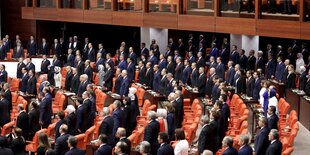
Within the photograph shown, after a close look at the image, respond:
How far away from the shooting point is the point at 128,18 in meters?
34.6

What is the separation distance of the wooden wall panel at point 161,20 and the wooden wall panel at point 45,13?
5.58 metres

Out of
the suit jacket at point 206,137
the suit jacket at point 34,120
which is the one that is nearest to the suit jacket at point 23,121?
the suit jacket at point 34,120

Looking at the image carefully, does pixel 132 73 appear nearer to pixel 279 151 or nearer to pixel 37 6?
pixel 37 6

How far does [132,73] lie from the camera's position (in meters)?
28.7

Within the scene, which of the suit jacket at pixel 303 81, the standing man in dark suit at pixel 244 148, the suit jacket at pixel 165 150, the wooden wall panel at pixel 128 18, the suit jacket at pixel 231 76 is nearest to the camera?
the suit jacket at pixel 165 150

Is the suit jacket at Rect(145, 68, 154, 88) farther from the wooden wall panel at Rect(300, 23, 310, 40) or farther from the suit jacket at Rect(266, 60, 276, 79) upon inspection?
the wooden wall panel at Rect(300, 23, 310, 40)

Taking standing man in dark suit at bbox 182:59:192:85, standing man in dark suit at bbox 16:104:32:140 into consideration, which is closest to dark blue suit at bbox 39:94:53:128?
standing man in dark suit at bbox 16:104:32:140

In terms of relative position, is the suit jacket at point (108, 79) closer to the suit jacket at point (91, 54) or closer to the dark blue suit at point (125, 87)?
the dark blue suit at point (125, 87)

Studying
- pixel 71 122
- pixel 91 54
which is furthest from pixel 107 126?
pixel 91 54

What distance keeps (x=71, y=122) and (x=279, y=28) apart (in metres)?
12.2

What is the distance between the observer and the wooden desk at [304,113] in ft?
75.7

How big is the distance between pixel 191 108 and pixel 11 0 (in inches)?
826

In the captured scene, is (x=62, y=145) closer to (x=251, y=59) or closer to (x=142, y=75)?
(x=142, y=75)

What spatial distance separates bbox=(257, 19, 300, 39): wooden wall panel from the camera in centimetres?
2812
